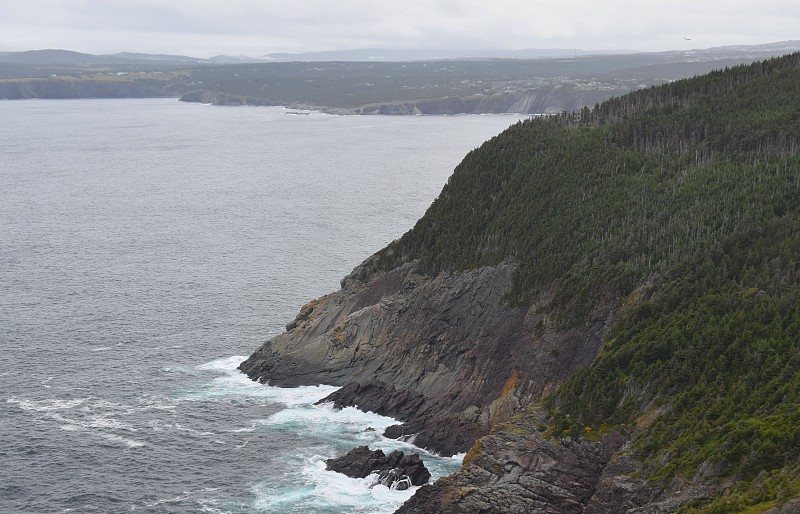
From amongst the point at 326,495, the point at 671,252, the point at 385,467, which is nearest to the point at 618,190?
the point at 671,252

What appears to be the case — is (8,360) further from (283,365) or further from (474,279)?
(474,279)

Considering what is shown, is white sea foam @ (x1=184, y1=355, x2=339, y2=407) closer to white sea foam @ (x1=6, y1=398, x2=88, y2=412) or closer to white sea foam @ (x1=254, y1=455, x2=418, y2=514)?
white sea foam @ (x1=6, y1=398, x2=88, y2=412)

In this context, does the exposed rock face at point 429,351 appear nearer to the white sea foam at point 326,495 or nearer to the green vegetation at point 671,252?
the green vegetation at point 671,252

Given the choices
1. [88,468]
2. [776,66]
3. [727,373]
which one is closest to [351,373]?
[88,468]

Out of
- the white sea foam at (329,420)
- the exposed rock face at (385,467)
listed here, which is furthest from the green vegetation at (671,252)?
the white sea foam at (329,420)

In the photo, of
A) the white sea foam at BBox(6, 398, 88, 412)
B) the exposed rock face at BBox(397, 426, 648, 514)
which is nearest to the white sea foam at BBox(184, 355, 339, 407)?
the white sea foam at BBox(6, 398, 88, 412)
